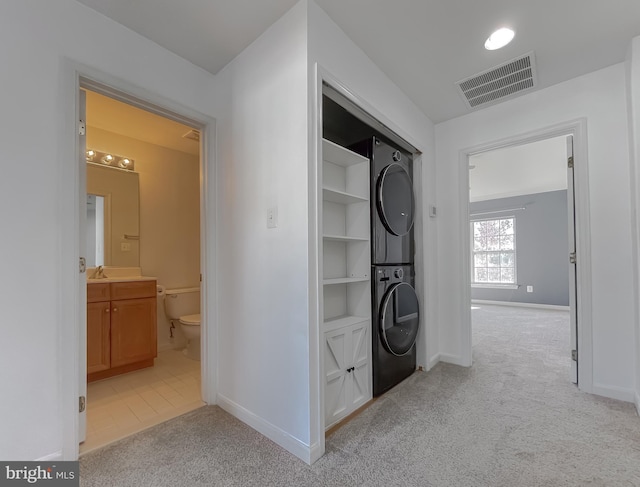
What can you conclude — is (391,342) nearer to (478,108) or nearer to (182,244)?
(478,108)

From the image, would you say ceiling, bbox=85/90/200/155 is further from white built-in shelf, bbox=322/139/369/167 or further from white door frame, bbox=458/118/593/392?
white door frame, bbox=458/118/593/392

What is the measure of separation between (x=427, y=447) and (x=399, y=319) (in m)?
0.88

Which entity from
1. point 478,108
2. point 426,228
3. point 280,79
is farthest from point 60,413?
point 478,108

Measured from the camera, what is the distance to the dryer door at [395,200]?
2.21 metres

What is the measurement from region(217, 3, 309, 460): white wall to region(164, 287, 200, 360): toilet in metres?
1.13

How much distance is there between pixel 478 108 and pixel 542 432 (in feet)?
8.40

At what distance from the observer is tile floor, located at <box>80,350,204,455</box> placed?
1.78 meters

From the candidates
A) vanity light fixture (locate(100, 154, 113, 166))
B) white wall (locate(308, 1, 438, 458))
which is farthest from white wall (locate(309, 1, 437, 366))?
vanity light fixture (locate(100, 154, 113, 166))

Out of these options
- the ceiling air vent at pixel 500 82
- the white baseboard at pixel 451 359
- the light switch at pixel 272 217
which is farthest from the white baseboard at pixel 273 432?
the ceiling air vent at pixel 500 82

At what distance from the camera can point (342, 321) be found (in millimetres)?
1981

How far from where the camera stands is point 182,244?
11.9 feet

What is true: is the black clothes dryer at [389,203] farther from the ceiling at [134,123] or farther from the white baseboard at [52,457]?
the white baseboard at [52,457]

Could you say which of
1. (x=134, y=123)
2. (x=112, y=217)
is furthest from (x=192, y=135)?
(x=112, y=217)

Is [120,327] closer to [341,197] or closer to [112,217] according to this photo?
[112,217]
